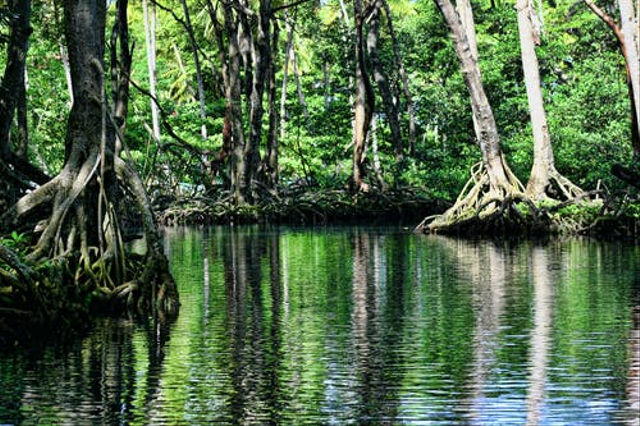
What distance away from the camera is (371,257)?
18875mm

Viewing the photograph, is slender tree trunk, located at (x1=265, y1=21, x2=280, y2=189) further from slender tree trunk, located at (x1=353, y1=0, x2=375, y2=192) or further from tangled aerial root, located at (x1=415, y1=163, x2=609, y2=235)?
tangled aerial root, located at (x1=415, y1=163, x2=609, y2=235)

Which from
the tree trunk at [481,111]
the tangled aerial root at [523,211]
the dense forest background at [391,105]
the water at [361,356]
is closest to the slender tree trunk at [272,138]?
the dense forest background at [391,105]

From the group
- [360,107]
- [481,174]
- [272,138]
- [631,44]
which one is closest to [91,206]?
[631,44]

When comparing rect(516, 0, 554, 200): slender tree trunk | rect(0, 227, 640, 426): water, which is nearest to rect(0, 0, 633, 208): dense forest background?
rect(516, 0, 554, 200): slender tree trunk

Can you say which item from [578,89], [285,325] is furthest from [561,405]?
[578,89]

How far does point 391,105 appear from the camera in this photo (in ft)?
129

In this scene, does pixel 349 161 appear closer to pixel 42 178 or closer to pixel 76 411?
pixel 42 178

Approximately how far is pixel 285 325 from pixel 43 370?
2.79 meters

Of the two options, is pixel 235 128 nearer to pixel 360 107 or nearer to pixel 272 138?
pixel 360 107

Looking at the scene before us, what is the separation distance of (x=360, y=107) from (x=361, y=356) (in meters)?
25.6

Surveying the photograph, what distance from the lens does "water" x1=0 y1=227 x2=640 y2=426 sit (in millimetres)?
6770

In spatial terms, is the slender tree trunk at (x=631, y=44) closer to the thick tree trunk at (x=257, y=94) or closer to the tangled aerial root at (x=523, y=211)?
the tangled aerial root at (x=523, y=211)

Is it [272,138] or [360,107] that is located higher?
[360,107]

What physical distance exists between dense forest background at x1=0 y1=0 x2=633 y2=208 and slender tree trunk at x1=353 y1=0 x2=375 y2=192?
0.59 m
